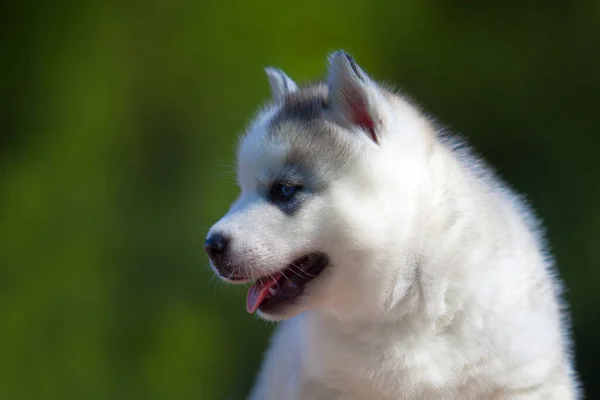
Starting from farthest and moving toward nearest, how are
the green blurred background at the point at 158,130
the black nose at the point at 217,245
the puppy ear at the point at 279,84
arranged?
1. the green blurred background at the point at 158,130
2. the puppy ear at the point at 279,84
3. the black nose at the point at 217,245

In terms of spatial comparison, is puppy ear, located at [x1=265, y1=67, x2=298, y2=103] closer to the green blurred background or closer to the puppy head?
the puppy head

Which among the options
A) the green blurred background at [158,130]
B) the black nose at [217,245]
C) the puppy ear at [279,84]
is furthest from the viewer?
the green blurred background at [158,130]

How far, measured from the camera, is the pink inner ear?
1.78 meters

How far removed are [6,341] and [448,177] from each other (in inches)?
103

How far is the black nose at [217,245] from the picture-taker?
171cm

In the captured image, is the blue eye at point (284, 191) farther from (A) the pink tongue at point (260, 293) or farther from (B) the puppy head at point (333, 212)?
(A) the pink tongue at point (260, 293)

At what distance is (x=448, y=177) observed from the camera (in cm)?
183

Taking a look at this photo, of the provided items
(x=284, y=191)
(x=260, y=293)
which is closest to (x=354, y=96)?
(x=284, y=191)

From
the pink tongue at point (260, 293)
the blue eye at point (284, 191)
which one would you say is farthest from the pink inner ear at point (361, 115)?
the pink tongue at point (260, 293)

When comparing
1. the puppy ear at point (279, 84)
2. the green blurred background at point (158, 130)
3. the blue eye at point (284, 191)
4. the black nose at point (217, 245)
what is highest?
the puppy ear at point (279, 84)

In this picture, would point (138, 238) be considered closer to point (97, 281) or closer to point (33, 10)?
point (97, 281)

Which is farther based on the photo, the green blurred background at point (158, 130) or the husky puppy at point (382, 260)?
the green blurred background at point (158, 130)

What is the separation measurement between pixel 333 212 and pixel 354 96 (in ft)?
0.87

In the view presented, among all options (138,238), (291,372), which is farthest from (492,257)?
(138,238)
